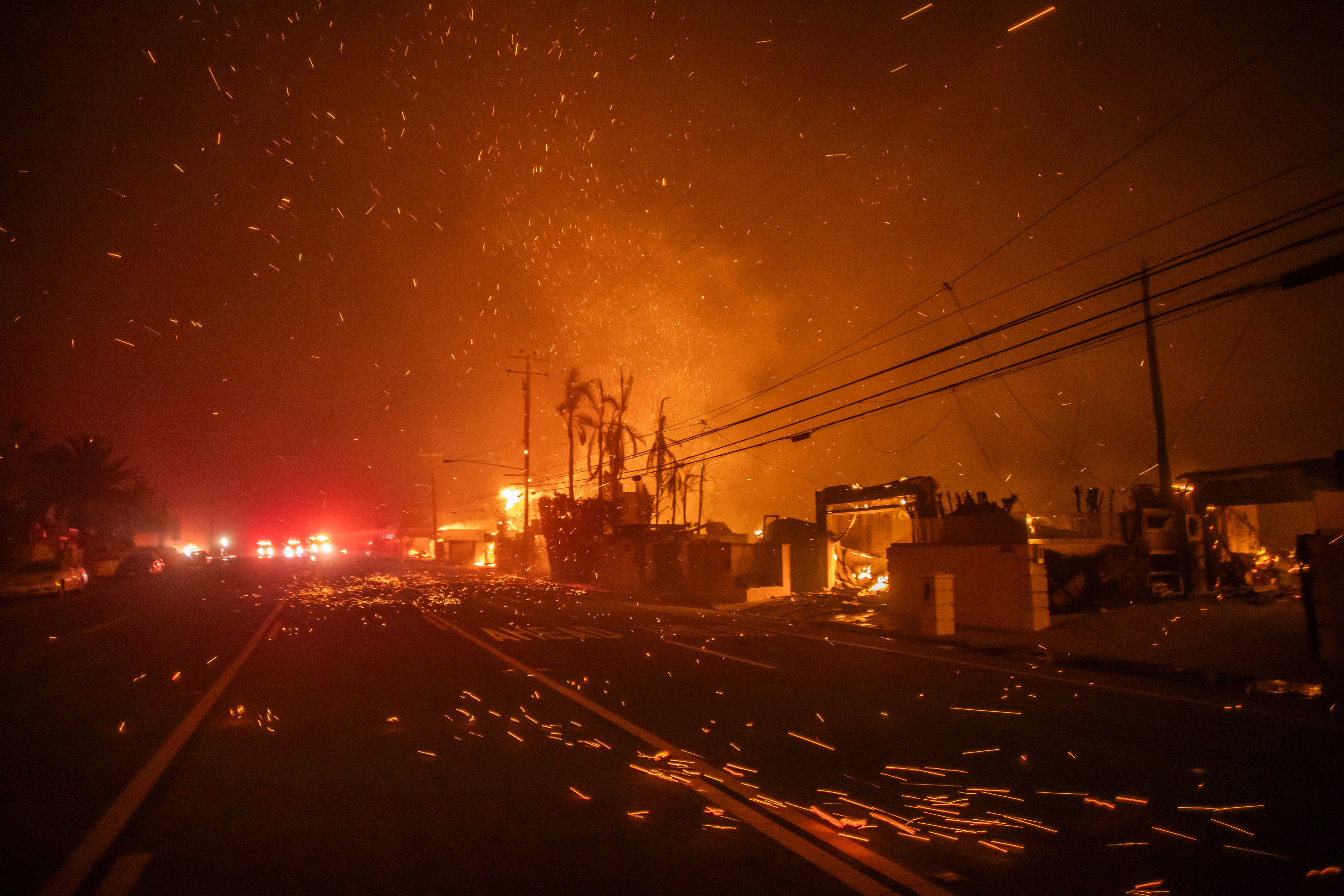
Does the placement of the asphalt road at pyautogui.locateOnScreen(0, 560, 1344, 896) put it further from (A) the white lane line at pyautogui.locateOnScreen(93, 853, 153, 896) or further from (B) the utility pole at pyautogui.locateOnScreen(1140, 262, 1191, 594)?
(B) the utility pole at pyautogui.locateOnScreen(1140, 262, 1191, 594)

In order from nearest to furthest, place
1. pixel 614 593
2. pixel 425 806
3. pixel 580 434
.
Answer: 1. pixel 425 806
2. pixel 614 593
3. pixel 580 434

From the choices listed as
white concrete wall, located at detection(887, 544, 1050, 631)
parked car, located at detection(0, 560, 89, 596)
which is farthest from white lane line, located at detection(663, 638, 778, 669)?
parked car, located at detection(0, 560, 89, 596)

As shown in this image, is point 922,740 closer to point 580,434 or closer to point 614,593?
point 614,593

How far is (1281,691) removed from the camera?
32.4ft

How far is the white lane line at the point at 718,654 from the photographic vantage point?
11406 millimetres

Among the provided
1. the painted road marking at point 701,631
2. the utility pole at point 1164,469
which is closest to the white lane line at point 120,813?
the painted road marking at point 701,631

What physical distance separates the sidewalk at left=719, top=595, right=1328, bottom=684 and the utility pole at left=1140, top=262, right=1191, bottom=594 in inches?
72.4

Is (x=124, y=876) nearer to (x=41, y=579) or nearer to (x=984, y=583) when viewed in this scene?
(x=984, y=583)

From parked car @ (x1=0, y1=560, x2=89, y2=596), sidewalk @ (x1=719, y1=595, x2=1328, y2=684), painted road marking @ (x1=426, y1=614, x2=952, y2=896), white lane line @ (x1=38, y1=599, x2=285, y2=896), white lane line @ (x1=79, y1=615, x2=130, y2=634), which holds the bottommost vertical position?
sidewalk @ (x1=719, y1=595, x2=1328, y2=684)

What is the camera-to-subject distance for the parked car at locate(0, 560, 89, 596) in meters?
27.8

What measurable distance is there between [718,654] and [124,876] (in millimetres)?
9439

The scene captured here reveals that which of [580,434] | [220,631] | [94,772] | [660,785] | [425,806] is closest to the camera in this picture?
[425,806]

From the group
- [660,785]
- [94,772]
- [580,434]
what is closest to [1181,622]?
[660,785]

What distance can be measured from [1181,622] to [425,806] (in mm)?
16116
